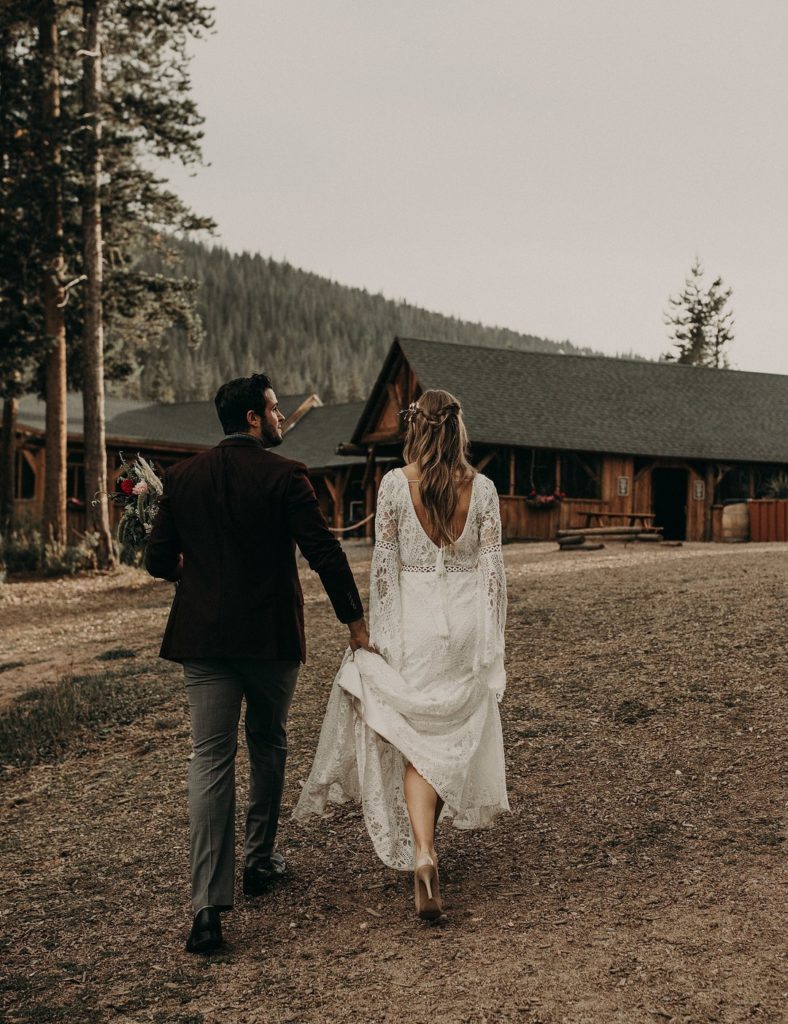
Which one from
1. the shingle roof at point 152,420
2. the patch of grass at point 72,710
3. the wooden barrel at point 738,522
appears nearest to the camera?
the patch of grass at point 72,710

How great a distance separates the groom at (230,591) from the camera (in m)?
4.25

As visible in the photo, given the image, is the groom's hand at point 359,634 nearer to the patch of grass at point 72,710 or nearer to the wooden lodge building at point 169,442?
the patch of grass at point 72,710

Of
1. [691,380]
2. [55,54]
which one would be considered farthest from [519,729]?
[691,380]

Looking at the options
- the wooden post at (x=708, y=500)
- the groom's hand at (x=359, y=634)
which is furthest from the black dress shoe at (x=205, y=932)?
the wooden post at (x=708, y=500)

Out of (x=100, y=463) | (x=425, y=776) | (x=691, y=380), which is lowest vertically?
(x=425, y=776)

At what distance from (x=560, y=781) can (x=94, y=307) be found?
16.4 meters

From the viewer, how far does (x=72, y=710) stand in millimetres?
9023

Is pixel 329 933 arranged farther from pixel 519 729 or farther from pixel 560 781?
pixel 519 729

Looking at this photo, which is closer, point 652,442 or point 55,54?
point 55,54

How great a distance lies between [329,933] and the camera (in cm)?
437

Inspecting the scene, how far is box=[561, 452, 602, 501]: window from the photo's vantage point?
2855 centimetres

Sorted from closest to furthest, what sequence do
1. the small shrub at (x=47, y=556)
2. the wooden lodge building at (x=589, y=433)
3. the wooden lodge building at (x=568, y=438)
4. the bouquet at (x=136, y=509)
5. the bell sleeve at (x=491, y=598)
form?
the bell sleeve at (x=491, y=598) → the bouquet at (x=136, y=509) → the small shrub at (x=47, y=556) → the wooden lodge building at (x=589, y=433) → the wooden lodge building at (x=568, y=438)

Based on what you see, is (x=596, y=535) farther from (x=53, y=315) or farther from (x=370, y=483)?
(x=53, y=315)

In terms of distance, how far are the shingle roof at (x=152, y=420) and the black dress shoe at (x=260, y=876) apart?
2713 cm
